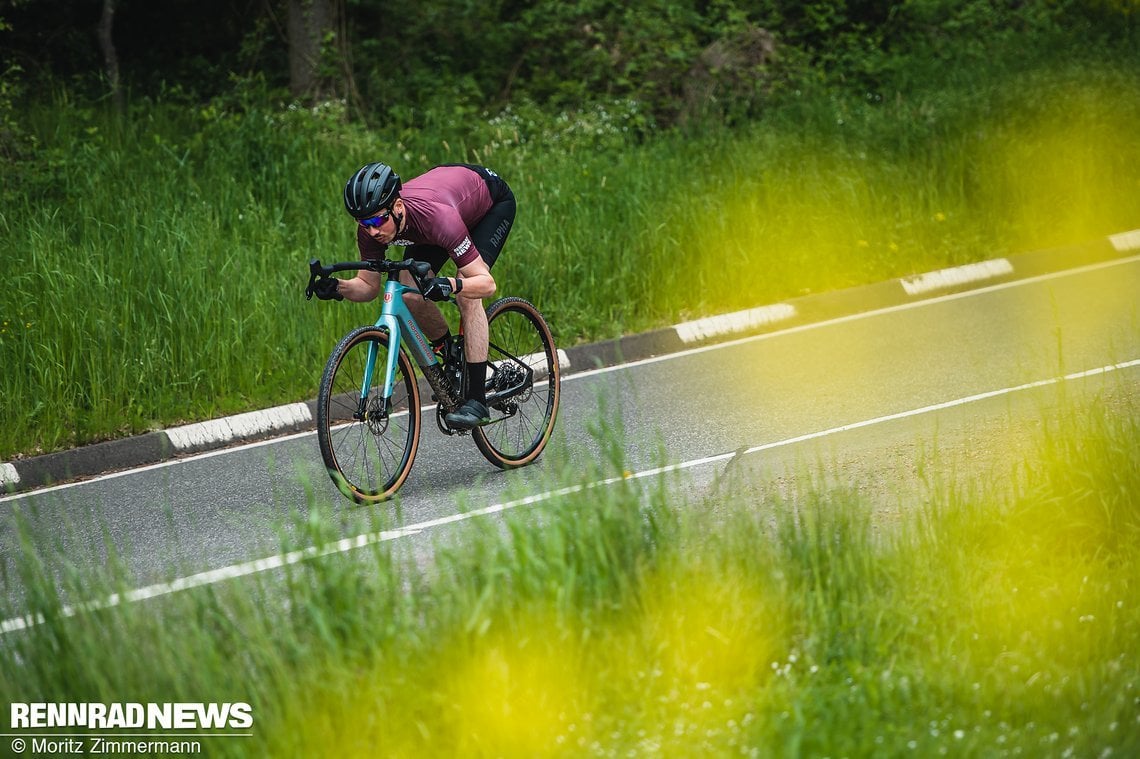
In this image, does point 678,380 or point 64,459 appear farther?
point 678,380

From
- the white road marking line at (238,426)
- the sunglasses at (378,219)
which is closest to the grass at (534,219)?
the white road marking line at (238,426)

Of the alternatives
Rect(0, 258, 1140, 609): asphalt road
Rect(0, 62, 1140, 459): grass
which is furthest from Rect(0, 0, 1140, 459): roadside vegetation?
Rect(0, 258, 1140, 609): asphalt road

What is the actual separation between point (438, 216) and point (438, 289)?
1.23 ft

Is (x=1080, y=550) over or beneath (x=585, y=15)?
beneath

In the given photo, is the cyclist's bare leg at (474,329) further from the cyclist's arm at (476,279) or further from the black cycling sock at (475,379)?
the cyclist's arm at (476,279)

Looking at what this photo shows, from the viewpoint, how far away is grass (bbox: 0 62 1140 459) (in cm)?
962

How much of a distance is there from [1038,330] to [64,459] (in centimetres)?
684

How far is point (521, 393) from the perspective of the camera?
25.8 ft

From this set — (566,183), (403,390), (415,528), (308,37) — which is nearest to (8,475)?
(403,390)

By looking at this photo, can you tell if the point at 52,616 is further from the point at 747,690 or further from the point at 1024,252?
the point at 1024,252

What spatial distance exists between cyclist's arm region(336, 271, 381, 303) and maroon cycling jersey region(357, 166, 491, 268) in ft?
0.32

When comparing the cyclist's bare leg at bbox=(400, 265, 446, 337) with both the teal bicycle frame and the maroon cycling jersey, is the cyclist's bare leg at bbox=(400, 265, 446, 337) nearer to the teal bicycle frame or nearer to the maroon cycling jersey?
the teal bicycle frame

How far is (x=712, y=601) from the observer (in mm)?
4371

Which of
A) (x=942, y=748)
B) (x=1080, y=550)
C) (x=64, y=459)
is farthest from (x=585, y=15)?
(x=942, y=748)
